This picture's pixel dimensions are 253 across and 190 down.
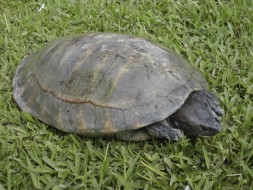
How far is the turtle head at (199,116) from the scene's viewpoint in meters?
2.91

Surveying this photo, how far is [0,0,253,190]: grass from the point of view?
2852 millimetres

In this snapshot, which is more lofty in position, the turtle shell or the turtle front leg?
the turtle shell

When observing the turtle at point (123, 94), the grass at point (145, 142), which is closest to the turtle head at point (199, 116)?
the turtle at point (123, 94)

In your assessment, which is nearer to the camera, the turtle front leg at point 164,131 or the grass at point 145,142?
the grass at point 145,142

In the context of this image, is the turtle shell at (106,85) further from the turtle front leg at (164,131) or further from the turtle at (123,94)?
the turtle front leg at (164,131)

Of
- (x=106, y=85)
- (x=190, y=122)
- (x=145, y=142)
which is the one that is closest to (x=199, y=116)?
(x=190, y=122)

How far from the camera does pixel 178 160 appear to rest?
294 cm

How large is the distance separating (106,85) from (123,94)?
6.5 inches

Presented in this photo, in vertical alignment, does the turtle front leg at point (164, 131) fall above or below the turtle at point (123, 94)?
below

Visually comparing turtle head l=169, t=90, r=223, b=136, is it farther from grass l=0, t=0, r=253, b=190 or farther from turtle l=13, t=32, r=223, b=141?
grass l=0, t=0, r=253, b=190

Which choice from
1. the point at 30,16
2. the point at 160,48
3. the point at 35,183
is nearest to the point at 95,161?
the point at 35,183

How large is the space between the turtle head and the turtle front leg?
0.21 ft

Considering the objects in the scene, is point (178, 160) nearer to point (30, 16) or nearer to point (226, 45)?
point (226, 45)

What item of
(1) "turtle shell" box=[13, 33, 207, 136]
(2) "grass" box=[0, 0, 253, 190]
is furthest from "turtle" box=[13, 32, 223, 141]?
(2) "grass" box=[0, 0, 253, 190]
